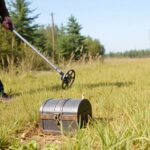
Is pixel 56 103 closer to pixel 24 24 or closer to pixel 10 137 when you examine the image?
pixel 10 137

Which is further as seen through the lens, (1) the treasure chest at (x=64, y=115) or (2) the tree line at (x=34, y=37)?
(2) the tree line at (x=34, y=37)

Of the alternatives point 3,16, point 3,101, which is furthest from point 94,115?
point 3,16

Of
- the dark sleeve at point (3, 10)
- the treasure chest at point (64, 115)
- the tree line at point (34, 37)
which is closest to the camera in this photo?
the treasure chest at point (64, 115)

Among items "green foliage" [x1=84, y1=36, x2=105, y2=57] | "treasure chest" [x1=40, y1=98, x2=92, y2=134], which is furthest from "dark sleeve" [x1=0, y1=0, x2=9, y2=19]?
"green foliage" [x1=84, y1=36, x2=105, y2=57]

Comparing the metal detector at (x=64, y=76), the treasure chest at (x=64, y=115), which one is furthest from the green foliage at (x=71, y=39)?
the treasure chest at (x=64, y=115)

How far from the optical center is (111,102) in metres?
4.95

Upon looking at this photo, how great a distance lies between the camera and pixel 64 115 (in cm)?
386

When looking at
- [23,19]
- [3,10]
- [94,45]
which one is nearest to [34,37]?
[23,19]

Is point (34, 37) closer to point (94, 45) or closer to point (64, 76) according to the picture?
point (94, 45)

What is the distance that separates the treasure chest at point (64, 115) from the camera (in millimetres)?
3791

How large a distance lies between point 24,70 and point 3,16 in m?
6.52

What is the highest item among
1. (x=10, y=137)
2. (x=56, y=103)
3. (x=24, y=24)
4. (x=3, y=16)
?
(x=24, y=24)

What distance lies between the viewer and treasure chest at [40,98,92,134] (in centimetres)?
379

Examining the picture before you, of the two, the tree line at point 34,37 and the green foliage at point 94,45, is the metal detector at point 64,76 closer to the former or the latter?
the tree line at point 34,37
